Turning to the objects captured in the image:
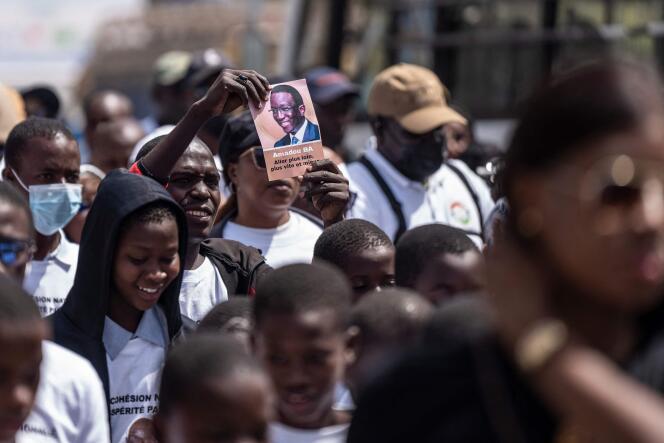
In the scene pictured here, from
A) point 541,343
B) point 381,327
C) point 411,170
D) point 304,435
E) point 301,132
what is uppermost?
point 541,343

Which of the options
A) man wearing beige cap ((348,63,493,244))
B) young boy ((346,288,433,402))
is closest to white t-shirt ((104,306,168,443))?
young boy ((346,288,433,402))

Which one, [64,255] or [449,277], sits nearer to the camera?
[449,277]

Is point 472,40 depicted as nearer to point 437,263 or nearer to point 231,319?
point 437,263

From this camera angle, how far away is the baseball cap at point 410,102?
6.86m

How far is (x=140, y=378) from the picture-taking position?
4367 mm

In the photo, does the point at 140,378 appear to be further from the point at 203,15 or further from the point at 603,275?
the point at 203,15

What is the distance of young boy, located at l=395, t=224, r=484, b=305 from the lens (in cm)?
448

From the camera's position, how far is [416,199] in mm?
6570

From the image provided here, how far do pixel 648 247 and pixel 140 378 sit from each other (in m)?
2.52

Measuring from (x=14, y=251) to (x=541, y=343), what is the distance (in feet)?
8.54

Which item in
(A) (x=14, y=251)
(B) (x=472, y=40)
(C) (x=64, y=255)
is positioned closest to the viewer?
(A) (x=14, y=251)

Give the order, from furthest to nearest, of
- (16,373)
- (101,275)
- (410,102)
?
(410,102) < (101,275) < (16,373)

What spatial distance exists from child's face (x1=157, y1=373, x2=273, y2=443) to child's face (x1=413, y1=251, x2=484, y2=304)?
1444mm

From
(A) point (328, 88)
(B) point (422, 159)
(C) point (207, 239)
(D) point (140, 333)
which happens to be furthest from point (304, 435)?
(A) point (328, 88)
